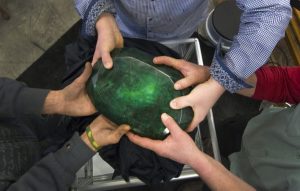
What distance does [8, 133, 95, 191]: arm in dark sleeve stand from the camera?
2.98 feet

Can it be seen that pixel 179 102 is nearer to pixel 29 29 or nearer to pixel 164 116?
pixel 164 116

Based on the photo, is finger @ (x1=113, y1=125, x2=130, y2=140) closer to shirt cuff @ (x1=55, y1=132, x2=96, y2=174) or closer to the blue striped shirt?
shirt cuff @ (x1=55, y1=132, x2=96, y2=174)

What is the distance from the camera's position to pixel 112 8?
3.77 ft

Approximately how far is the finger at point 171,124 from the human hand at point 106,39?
8.3 inches

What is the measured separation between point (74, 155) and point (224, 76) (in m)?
0.47

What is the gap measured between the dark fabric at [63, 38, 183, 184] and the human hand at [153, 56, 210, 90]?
177 mm

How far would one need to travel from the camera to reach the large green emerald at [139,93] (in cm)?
95

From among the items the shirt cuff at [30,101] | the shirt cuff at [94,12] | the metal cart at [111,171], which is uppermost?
the shirt cuff at [94,12]

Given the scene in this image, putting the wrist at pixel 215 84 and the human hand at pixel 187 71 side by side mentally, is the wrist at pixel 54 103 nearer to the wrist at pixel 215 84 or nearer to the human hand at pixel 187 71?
the human hand at pixel 187 71

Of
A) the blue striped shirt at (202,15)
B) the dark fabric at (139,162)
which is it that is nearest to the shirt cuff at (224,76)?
the blue striped shirt at (202,15)

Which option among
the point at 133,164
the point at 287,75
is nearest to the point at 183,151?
the point at 133,164

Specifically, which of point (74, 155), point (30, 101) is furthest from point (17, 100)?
point (74, 155)

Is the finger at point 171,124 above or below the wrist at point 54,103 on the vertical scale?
below

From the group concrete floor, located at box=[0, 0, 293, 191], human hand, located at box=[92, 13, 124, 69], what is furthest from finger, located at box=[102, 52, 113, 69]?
concrete floor, located at box=[0, 0, 293, 191]
